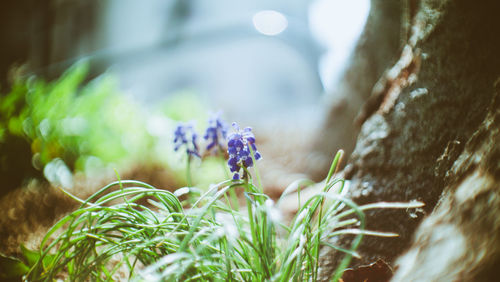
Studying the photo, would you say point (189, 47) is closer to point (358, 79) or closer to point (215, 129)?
point (358, 79)

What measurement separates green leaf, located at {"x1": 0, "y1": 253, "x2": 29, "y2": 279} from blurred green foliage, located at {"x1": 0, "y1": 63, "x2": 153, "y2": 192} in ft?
3.94

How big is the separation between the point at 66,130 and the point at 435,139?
91.9 inches

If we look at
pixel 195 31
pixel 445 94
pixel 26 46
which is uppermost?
pixel 195 31

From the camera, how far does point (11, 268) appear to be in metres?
1.06

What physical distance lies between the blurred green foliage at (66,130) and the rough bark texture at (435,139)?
6.16 ft

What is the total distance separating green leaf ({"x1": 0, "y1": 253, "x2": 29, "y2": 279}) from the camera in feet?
3.48

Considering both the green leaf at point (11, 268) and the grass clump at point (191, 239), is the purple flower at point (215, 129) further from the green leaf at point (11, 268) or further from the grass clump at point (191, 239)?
the green leaf at point (11, 268)

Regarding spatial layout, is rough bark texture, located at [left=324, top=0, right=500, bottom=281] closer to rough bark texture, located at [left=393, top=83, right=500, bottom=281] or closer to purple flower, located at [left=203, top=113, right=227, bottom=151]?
rough bark texture, located at [left=393, top=83, right=500, bottom=281]

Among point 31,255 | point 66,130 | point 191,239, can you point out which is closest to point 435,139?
point 191,239

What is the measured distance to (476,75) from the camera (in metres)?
1.00

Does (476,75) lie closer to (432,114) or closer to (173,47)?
(432,114)

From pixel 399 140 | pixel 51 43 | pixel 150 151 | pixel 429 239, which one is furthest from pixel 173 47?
pixel 429 239

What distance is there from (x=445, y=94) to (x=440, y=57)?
15 cm

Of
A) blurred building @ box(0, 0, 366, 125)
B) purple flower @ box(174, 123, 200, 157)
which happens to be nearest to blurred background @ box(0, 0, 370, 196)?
blurred building @ box(0, 0, 366, 125)
